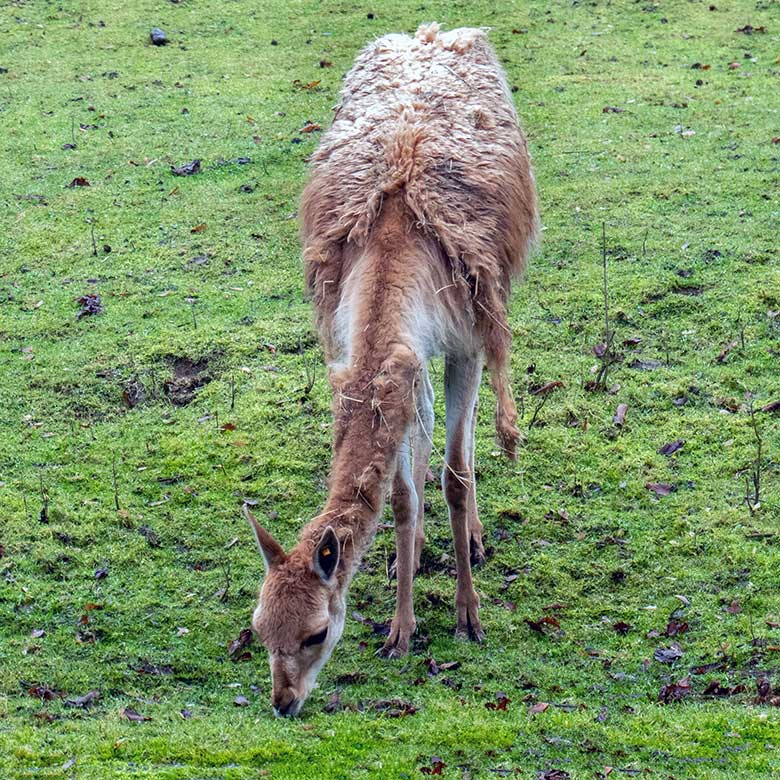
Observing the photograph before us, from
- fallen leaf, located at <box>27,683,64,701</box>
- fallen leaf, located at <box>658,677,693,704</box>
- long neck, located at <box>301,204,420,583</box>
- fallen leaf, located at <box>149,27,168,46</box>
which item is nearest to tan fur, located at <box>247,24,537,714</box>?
long neck, located at <box>301,204,420,583</box>

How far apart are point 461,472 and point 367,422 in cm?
134

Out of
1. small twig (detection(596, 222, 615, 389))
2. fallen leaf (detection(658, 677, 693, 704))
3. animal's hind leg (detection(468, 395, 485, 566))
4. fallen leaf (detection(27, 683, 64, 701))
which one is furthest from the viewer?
small twig (detection(596, 222, 615, 389))

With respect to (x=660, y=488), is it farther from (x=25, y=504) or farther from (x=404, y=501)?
(x=25, y=504)

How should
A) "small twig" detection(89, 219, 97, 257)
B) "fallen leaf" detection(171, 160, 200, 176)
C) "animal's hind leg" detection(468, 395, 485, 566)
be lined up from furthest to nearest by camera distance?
"fallen leaf" detection(171, 160, 200, 176) → "small twig" detection(89, 219, 97, 257) → "animal's hind leg" detection(468, 395, 485, 566)

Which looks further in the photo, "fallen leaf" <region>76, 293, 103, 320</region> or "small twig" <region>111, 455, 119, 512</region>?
"fallen leaf" <region>76, 293, 103, 320</region>

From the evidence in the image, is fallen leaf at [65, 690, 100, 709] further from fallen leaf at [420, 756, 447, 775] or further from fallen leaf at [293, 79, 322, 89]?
fallen leaf at [293, 79, 322, 89]

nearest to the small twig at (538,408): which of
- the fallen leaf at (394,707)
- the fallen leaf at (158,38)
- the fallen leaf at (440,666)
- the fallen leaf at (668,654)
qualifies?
the fallen leaf at (668,654)

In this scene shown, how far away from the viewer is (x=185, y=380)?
8.88 metres

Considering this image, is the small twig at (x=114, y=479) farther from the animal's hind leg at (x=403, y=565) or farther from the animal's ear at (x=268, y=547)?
the animal's ear at (x=268, y=547)

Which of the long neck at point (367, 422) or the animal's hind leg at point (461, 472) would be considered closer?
the long neck at point (367, 422)

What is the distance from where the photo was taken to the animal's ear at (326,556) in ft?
16.6

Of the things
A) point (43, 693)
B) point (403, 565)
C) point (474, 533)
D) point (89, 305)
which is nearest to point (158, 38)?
point (89, 305)

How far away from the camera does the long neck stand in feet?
17.5

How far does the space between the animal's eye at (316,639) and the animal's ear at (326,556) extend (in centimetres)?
24
